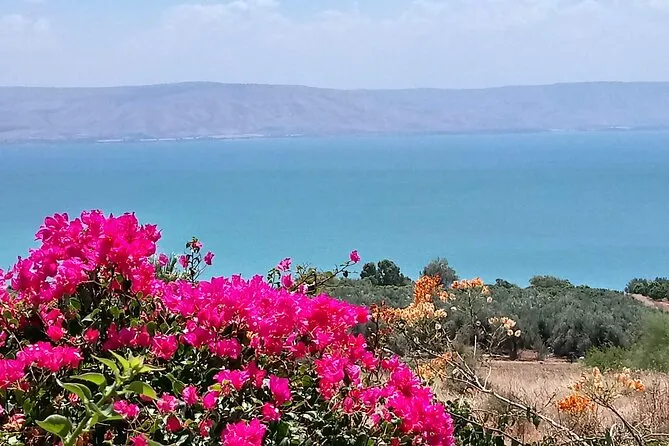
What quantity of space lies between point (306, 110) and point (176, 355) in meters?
177

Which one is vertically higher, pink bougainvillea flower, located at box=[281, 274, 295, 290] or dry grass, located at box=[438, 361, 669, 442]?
pink bougainvillea flower, located at box=[281, 274, 295, 290]

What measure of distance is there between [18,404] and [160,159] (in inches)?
4695

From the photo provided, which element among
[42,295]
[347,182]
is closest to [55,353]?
[42,295]

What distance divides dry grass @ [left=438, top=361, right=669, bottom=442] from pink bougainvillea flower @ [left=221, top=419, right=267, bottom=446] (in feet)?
7.15

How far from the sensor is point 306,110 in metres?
177

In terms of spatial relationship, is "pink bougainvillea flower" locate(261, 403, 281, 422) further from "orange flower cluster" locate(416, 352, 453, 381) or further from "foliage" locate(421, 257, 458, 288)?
"foliage" locate(421, 257, 458, 288)

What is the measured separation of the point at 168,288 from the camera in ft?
6.68

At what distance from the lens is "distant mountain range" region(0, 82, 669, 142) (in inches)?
6191

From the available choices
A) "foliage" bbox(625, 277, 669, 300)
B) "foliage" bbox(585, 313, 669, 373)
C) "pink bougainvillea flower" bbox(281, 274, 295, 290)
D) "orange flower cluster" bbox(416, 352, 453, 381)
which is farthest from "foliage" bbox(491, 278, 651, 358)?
"pink bougainvillea flower" bbox(281, 274, 295, 290)

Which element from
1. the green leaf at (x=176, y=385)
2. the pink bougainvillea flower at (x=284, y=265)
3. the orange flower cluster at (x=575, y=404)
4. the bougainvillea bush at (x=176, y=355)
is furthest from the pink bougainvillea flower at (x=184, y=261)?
the orange flower cluster at (x=575, y=404)

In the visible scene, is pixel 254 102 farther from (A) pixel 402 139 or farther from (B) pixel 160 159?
(B) pixel 160 159

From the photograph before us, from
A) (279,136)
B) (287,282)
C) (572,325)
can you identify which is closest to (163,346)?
(287,282)

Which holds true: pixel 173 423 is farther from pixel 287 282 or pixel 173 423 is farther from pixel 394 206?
pixel 394 206

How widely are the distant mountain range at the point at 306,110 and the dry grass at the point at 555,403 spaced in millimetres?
156462
